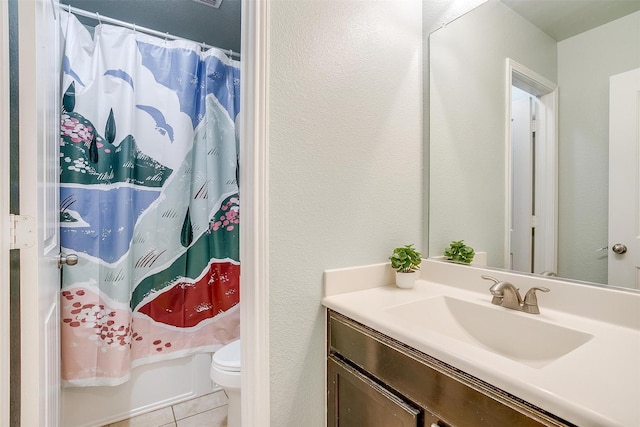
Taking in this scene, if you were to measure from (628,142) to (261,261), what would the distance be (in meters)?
1.10

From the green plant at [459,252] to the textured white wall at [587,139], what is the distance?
0.98ft

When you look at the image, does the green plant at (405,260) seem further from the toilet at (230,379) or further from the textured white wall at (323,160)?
the toilet at (230,379)

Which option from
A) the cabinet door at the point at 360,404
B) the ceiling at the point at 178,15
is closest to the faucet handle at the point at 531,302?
the cabinet door at the point at 360,404

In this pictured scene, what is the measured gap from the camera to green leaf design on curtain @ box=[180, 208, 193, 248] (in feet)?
5.93

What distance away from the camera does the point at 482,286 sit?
1084 millimetres

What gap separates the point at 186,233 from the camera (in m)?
1.82

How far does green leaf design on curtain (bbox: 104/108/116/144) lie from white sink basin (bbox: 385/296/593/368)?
1.69m

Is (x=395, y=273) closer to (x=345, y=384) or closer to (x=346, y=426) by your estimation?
(x=345, y=384)

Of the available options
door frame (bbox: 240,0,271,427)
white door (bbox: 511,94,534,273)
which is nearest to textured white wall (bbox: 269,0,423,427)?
door frame (bbox: 240,0,271,427)

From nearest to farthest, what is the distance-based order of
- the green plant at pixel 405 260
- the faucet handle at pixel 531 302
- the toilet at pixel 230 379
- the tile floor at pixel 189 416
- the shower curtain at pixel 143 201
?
the faucet handle at pixel 531 302
the green plant at pixel 405 260
the toilet at pixel 230 379
the shower curtain at pixel 143 201
the tile floor at pixel 189 416

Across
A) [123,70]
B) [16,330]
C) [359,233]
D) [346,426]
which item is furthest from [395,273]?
[123,70]

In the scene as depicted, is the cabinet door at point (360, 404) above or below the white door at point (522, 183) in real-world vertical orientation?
below

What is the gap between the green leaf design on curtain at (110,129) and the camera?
1605 mm

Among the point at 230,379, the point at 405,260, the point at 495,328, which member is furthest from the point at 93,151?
the point at 495,328
